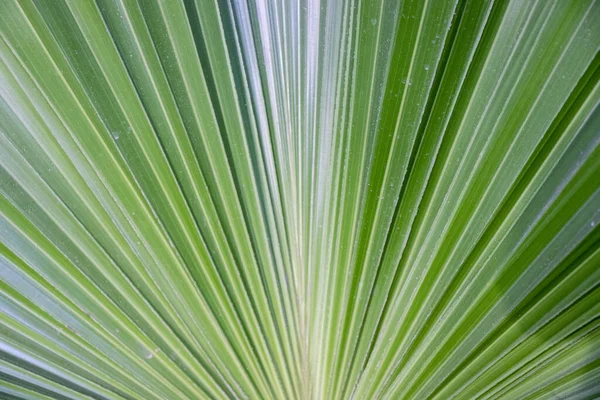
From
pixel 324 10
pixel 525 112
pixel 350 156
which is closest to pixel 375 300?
pixel 350 156

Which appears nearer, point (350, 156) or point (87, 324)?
point (350, 156)

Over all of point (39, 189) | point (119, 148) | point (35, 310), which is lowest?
point (35, 310)

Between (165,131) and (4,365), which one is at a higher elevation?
(165,131)

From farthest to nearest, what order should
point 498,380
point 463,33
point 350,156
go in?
1. point 498,380
2. point 350,156
3. point 463,33

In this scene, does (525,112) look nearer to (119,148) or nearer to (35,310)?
(119,148)

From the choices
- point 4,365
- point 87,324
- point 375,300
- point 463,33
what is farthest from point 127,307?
point 463,33

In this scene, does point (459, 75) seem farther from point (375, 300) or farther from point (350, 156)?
point (375, 300)

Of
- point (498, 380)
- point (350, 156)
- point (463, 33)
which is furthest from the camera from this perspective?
point (498, 380)
